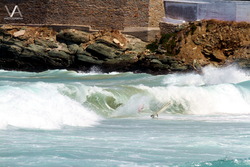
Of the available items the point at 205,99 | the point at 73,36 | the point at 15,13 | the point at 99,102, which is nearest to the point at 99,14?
the point at 73,36

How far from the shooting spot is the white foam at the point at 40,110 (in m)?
13.7

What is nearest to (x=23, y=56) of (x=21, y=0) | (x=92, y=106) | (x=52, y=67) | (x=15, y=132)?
(x=52, y=67)

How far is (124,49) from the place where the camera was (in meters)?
36.0

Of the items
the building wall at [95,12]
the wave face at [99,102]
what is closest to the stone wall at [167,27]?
the building wall at [95,12]

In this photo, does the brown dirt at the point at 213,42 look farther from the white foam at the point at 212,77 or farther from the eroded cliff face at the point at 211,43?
the white foam at the point at 212,77

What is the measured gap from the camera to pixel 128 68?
35.7 m

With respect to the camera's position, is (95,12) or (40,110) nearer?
(40,110)

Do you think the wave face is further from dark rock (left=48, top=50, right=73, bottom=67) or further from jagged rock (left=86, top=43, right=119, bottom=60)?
dark rock (left=48, top=50, right=73, bottom=67)

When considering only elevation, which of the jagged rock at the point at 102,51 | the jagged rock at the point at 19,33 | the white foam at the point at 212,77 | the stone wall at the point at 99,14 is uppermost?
the stone wall at the point at 99,14

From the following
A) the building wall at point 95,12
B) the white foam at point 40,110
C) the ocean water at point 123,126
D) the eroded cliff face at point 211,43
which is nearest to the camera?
the ocean water at point 123,126

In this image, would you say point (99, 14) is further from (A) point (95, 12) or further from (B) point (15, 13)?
(B) point (15, 13)

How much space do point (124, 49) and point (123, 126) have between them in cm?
2112

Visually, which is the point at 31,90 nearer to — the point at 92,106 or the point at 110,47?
the point at 92,106

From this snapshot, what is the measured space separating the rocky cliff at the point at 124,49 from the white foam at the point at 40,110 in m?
17.9
